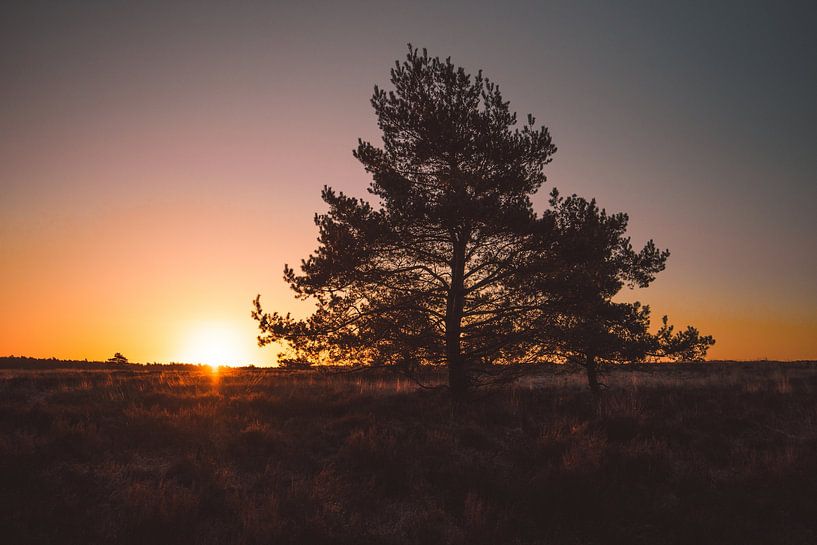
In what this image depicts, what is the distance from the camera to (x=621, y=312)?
54.7ft

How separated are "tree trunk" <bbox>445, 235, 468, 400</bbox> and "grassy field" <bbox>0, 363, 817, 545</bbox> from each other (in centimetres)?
78

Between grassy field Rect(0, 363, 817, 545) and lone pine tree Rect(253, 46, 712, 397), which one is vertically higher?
lone pine tree Rect(253, 46, 712, 397)

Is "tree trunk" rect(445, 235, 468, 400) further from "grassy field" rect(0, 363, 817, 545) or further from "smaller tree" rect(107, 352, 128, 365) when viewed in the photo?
"smaller tree" rect(107, 352, 128, 365)

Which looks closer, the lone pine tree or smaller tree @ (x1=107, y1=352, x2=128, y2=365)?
the lone pine tree

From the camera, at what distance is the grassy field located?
6.84 m

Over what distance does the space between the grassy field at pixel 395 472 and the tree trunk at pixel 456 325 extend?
785 millimetres

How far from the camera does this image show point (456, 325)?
506 inches

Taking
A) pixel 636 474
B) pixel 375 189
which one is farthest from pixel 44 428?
pixel 636 474

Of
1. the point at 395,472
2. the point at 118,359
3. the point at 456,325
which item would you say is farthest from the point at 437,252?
the point at 118,359

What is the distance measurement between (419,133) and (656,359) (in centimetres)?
1227

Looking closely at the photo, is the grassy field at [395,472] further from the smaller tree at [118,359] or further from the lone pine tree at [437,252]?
the smaller tree at [118,359]

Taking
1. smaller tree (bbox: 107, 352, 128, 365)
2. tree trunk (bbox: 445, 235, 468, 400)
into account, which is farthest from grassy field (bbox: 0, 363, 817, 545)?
smaller tree (bbox: 107, 352, 128, 365)

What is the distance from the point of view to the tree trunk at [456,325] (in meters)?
12.9

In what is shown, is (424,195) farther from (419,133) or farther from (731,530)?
(731,530)
